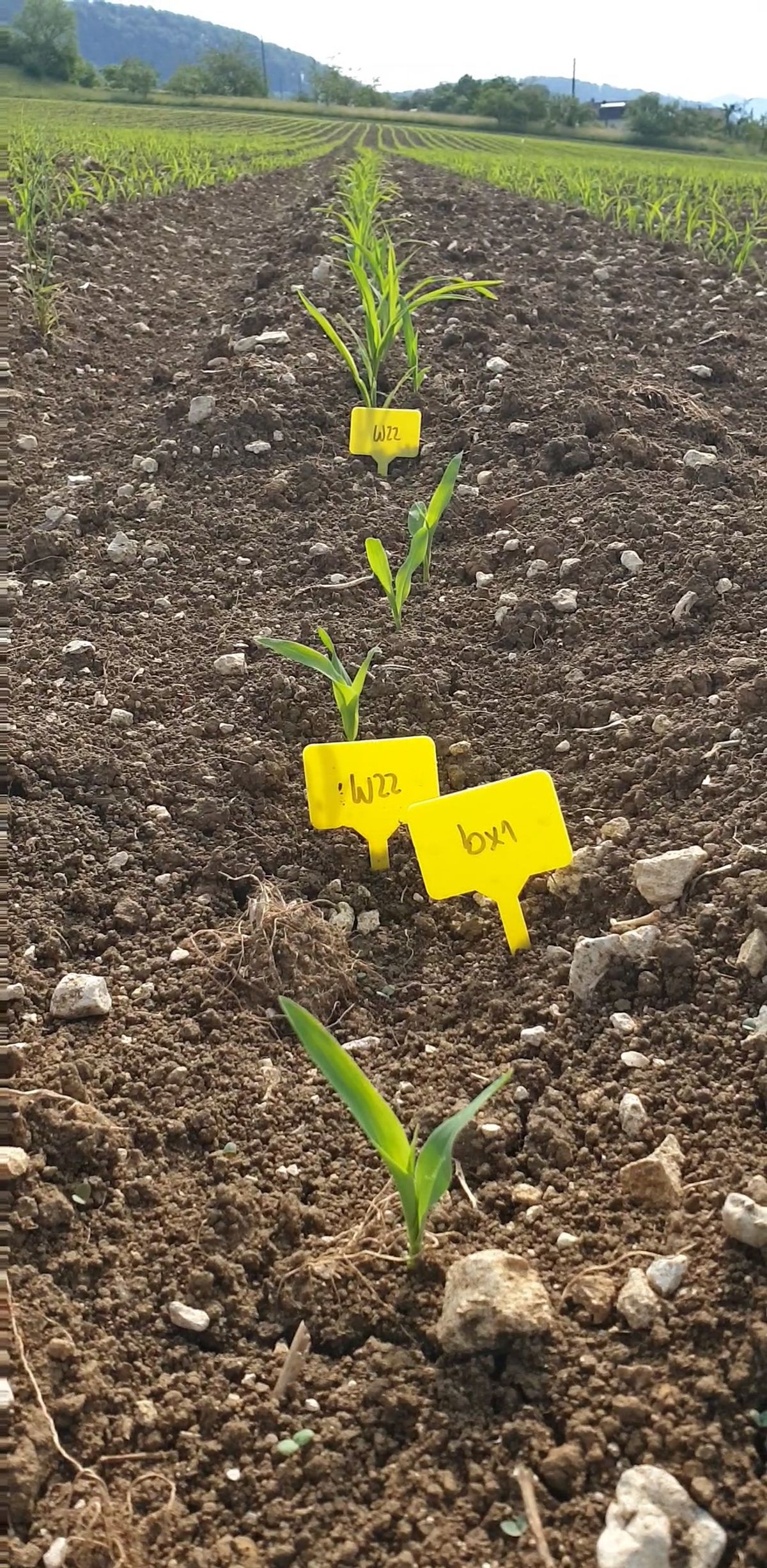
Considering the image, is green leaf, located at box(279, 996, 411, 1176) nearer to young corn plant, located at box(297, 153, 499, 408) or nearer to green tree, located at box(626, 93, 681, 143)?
young corn plant, located at box(297, 153, 499, 408)

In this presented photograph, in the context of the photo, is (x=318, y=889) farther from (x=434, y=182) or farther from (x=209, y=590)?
(x=434, y=182)

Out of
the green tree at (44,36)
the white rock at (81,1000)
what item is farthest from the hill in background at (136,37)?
the white rock at (81,1000)

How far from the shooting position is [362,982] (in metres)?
1.32

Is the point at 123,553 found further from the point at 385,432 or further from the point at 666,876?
the point at 666,876

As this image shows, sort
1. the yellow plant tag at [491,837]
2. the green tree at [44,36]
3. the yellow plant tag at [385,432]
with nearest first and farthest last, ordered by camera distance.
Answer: the yellow plant tag at [491,837]
the yellow plant tag at [385,432]
the green tree at [44,36]

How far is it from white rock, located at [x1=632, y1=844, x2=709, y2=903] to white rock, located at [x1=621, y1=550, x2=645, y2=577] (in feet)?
2.84

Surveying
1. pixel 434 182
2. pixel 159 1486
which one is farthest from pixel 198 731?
pixel 434 182

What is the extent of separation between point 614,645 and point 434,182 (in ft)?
20.6

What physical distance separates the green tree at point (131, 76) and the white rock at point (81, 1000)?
11419 mm

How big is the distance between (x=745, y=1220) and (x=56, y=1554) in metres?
0.57

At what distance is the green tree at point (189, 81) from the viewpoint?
12.2 metres

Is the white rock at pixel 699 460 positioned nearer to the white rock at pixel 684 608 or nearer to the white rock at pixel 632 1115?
the white rock at pixel 684 608

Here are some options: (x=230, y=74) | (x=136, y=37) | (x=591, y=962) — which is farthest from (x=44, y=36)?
(x=230, y=74)

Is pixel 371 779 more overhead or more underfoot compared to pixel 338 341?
more underfoot
